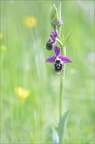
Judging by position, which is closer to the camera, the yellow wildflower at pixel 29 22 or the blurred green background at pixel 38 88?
the blurred green background at pixel 38 88

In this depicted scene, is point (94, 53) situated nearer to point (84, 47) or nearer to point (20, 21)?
point (84, 47)

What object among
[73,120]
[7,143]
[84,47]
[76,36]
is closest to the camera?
[7,143]

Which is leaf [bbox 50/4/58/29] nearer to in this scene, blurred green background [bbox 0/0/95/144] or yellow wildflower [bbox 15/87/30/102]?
blurred green background [bbox 0/0/95/144]

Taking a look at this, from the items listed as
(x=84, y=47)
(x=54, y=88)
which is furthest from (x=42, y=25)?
(x=54, y=88)

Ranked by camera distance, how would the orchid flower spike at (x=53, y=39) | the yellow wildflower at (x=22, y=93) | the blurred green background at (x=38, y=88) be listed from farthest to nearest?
the yellow wildflower at (x=22, y=93), the blurred green background at (x=38, y=88), the orchid flower spike at (x=53, y=39)

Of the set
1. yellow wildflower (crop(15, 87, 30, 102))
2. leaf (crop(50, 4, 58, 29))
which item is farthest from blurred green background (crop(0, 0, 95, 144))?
leaf (crop(50, 4, 58, 29))

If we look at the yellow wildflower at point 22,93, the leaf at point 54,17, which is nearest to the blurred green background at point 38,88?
the yellow wildflower at point 22,93

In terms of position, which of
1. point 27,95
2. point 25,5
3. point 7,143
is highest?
point 25,5

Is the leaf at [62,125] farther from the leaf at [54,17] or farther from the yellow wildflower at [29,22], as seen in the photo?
the yellow wildflower at [29,22]
